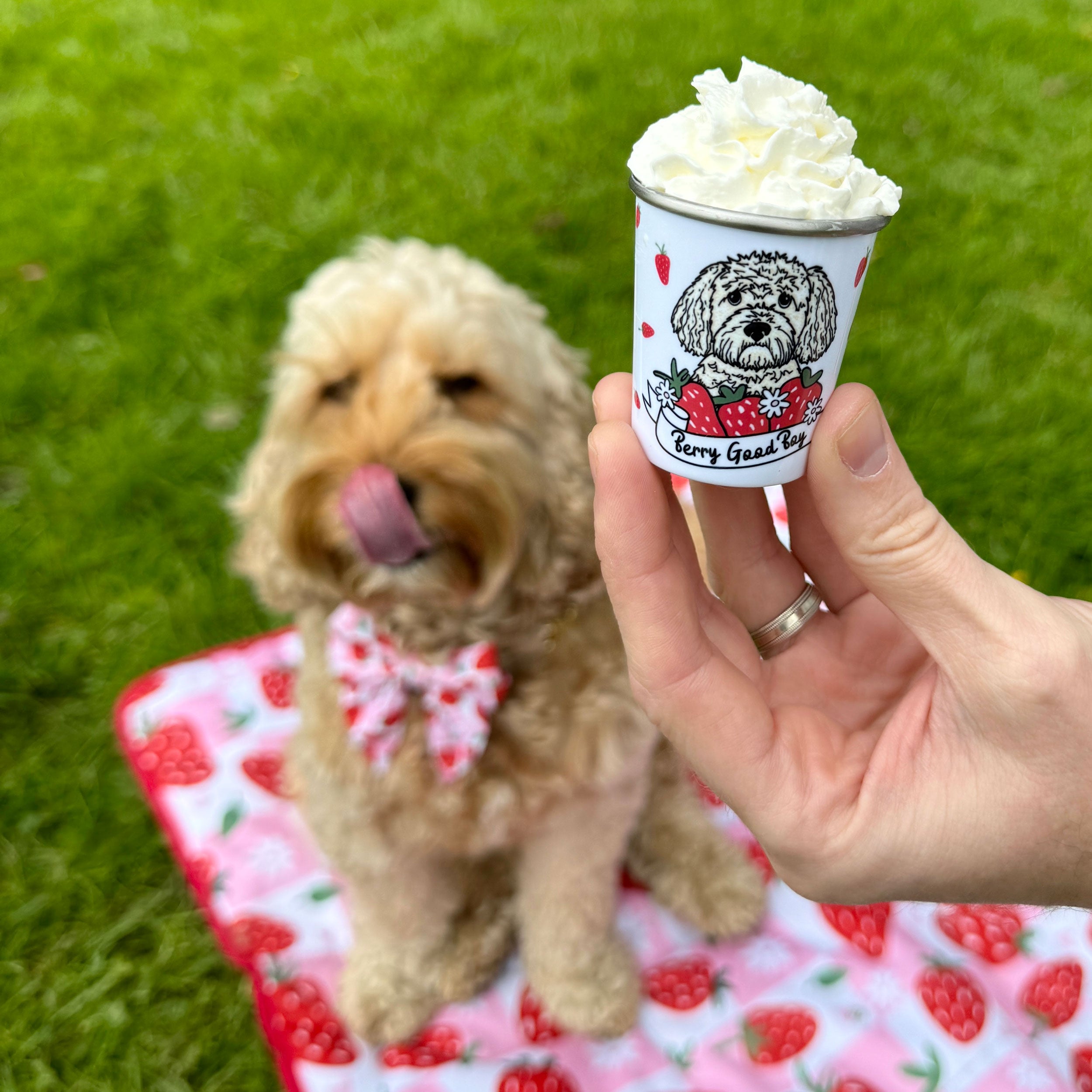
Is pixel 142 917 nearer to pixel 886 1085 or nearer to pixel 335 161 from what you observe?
pixel 886 1085

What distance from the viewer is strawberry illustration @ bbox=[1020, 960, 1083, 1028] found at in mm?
2068

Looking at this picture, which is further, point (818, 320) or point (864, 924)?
point (864, 924)

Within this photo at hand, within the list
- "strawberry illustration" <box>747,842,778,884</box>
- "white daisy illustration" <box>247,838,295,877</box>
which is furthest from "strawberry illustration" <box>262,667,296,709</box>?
"strawberry illustration" <box>747,842,778,884</box>

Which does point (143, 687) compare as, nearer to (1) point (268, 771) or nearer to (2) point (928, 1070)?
(1) point (268, 771)

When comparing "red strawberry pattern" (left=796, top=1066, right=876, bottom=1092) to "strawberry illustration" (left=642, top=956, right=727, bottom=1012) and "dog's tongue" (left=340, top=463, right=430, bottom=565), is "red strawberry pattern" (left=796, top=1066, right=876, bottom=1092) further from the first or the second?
"dog's tongue" (left=340, top=463, right=430, bottom=565)

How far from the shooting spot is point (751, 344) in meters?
1.07

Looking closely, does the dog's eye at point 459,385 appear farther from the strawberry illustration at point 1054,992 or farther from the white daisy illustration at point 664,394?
the strawberry illustration at point 1054,992

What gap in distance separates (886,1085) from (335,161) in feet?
15.2

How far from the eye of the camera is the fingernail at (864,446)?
1106 mm

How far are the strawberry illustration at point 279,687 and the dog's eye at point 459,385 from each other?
4.25ft


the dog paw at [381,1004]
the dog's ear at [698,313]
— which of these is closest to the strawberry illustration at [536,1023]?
the dog paw at [381,1004]

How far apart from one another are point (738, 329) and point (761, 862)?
5.70ft

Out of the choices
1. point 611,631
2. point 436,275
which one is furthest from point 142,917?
point 436,275

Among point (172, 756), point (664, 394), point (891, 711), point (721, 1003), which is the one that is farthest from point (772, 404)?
point (172, 756)
